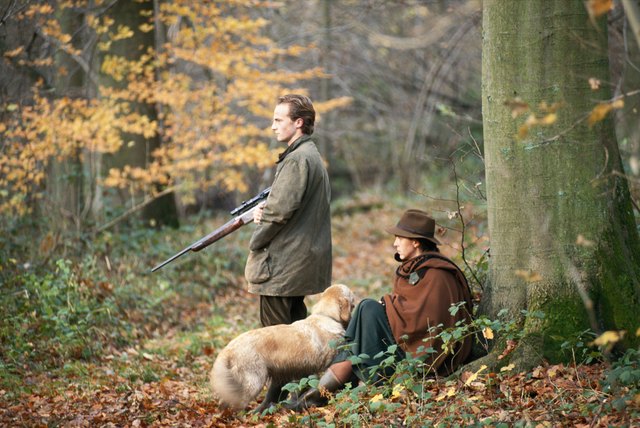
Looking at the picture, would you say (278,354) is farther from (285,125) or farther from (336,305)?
(285,125)

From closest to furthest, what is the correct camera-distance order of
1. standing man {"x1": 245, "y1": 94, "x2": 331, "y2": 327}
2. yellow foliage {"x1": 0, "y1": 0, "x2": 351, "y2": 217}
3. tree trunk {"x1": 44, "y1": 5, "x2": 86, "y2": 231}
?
standing man {"x1": 245, "y1": 94, "x2": 331, "y2": 327} < yellow foliage {"x1": 0, "y1": 0, "x2": 351, "y2": 217} < tree trunk {"x1": 44, "y1": 5, "x2": 86, "y2": 231}

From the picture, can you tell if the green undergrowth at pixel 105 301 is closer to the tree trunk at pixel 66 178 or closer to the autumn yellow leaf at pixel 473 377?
the tree trunk at pixel 66 178

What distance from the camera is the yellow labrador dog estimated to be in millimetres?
5324

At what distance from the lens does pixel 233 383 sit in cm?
531

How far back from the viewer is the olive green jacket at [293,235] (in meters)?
5.89

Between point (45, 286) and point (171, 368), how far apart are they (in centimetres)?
201

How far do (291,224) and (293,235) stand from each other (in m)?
0.09

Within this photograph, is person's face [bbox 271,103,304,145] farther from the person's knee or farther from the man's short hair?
the person's knee

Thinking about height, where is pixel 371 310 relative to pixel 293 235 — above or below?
below

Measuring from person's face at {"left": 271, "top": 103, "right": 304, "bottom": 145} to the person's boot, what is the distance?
187cm

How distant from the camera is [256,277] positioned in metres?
6.05

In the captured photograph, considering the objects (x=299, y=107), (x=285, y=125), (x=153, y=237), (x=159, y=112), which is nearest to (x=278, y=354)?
(x=285, y=125)

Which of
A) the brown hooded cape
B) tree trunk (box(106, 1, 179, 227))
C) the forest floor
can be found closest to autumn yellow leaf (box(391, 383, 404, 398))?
the forest floor

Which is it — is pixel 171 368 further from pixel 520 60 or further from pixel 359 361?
pixel 520 60
